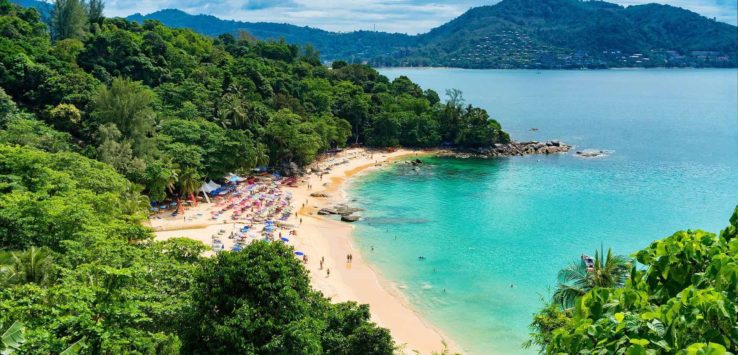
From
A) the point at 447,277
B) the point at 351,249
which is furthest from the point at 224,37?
the point at 447,277

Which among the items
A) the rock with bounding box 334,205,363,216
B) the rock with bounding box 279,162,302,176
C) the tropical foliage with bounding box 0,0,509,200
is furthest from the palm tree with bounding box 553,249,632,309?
the rock with bounding box 279,162,302,176

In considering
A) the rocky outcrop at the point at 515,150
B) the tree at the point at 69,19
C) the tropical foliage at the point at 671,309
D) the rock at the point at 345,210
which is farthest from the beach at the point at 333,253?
the tree at the point at 69,19

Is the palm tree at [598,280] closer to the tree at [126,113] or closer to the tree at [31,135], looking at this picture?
the tree at [31,135]

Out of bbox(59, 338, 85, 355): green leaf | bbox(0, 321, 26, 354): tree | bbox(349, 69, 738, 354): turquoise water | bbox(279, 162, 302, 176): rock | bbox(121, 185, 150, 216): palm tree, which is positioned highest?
bbox(0, 321, 26, 354): tree

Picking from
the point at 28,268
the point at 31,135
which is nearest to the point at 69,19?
the point at 31,135

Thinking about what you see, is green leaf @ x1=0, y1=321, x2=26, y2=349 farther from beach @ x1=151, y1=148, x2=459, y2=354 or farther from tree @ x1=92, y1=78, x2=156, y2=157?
tree @ x1=92, y1=78, x2=156, y2=157

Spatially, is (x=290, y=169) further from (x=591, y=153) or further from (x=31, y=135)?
(x=591, y=153)

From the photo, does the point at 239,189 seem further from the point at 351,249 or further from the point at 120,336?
the point at 120,336
